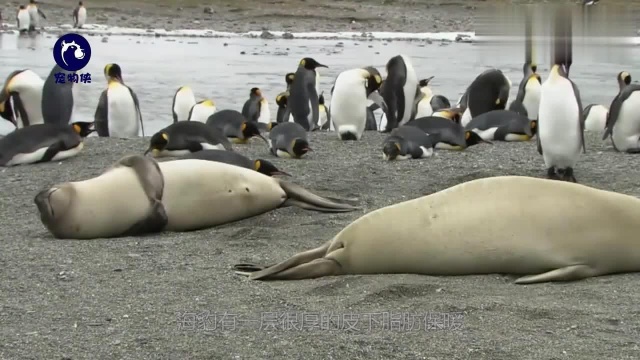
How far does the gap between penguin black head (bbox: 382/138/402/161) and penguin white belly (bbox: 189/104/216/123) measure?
294cm

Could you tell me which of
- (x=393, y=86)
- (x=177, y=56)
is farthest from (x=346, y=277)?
(x=177, y=56)

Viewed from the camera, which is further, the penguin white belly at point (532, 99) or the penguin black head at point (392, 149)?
the penguin white belly at point (532, 99)

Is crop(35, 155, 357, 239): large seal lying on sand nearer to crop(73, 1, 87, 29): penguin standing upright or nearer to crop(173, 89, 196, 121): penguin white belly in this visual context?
crop(173, 89, 196, 121): penguin white belly

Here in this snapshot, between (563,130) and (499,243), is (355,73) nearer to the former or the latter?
(563,130)

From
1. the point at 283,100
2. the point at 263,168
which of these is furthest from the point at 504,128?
the point at 263,168

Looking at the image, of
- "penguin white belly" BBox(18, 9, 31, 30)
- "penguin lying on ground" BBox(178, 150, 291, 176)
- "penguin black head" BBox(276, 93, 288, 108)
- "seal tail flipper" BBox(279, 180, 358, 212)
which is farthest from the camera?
"penguin white belly" BBox(18, 9, 31, 30)

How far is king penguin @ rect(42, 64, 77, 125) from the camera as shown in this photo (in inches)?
327

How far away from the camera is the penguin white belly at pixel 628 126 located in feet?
22.9

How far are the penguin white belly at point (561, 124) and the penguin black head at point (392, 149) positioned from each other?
972mm

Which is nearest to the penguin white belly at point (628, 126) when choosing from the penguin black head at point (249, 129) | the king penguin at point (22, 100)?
the penguin black head at point (249, 129)

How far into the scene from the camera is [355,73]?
8.21m

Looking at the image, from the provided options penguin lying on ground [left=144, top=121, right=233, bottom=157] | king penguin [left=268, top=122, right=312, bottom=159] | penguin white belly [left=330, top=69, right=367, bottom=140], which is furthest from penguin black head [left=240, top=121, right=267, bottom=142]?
penguin lying on ground [left=144, top=121, right=233, bottom=157]

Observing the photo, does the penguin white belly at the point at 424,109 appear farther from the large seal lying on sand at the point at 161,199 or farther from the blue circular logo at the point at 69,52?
the large seal lying on sand at the point at 161,199

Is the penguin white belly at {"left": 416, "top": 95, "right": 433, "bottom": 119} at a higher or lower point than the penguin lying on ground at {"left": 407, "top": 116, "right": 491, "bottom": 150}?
lower
